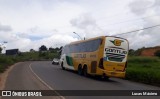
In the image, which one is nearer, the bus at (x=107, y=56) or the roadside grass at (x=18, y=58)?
the bus at (x=107, y=56)

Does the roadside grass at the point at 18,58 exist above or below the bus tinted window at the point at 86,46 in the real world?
below

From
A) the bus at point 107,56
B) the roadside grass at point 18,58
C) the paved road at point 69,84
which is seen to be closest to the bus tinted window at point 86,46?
the bus at point 107,56

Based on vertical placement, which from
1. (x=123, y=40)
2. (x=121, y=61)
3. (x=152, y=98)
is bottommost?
(x=152, y=98)

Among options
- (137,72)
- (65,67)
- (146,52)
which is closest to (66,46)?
(65,67)

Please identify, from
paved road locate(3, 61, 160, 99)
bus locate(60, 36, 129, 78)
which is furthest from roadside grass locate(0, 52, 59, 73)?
paved road locate(3, 61, 160, 99)

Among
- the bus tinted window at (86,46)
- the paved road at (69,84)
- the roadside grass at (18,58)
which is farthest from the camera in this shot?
the roadside grass at (18,58)

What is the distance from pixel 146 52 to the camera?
104 meters

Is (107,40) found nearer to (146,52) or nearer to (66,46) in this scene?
(66,46)

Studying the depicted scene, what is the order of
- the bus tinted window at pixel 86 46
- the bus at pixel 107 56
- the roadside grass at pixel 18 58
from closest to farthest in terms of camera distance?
the bus at pixel 107 56
the bus tinted window at pixel 86 46
the roadside grass at pixel 18 58

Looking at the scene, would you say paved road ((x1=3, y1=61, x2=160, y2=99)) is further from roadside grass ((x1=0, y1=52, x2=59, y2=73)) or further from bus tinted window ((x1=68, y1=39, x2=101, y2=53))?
roadside grass ((x1=0, y1=52, x2=59, y2=73))

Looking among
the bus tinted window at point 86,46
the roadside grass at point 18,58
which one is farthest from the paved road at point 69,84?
the roadside grass at point 18,58

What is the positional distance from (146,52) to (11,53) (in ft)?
153

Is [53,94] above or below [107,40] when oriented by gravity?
below

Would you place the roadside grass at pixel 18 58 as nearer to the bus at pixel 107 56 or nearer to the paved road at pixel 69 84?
the bus at pixel 107 56
